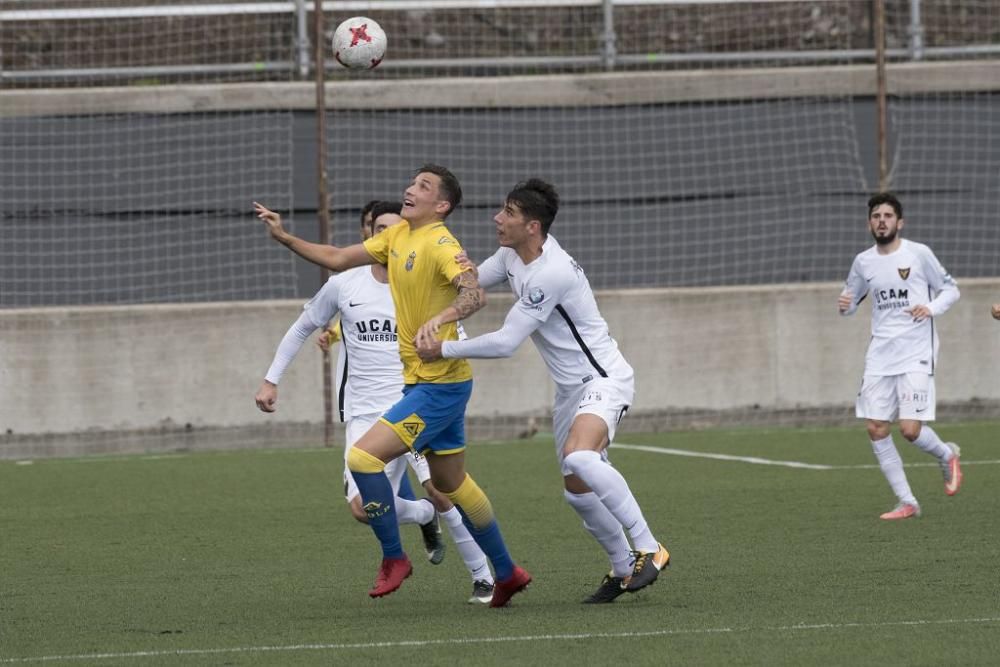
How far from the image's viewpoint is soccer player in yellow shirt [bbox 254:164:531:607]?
730 cm

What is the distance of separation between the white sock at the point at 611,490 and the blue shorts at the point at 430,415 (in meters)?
0.54

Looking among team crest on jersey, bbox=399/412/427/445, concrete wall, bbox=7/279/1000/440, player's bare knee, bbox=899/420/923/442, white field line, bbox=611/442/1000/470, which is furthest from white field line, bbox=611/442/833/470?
team crest on jersey, bbox=399/412/427/445

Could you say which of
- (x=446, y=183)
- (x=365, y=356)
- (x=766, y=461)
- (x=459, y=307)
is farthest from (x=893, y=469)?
(x=459, y=307)

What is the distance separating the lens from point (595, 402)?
7590 mm

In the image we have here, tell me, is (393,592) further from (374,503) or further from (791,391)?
(791,391)

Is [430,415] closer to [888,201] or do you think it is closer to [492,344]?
[492,344]

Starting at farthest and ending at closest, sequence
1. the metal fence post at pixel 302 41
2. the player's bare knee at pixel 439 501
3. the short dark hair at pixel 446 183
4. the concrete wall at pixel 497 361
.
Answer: the metal fence post at pixel 302 41 < the concrete wall at pixel 497 361 < the player's bare knee at pixel 439 501 < the short dark hair at pixel 446 183

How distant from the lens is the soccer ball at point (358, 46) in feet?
32.4

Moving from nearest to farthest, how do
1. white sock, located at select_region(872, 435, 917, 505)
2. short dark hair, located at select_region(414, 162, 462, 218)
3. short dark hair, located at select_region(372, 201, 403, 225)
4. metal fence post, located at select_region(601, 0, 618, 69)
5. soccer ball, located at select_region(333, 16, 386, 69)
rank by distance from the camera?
short dark hair, located at select_region(414, 162, 462, 218)
short dark hair, located at select_region(372, 201, 403, 225)
soccer ball, located at select_region(333, 16, 386, 69)
white sock, located at select_region(872, 435, 917, 505)
metal fence post, located at select_region(601, 0, 618, 69)

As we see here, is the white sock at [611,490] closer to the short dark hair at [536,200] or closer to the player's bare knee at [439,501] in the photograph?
the player's bare knee at [439,501]

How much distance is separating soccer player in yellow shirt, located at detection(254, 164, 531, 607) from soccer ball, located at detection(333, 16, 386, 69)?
2407 mm

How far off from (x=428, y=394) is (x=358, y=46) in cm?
324

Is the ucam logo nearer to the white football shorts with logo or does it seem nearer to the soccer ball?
the white football shorts with logo

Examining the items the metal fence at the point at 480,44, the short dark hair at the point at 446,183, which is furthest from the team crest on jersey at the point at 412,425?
the metal fence at the point at 480,44
